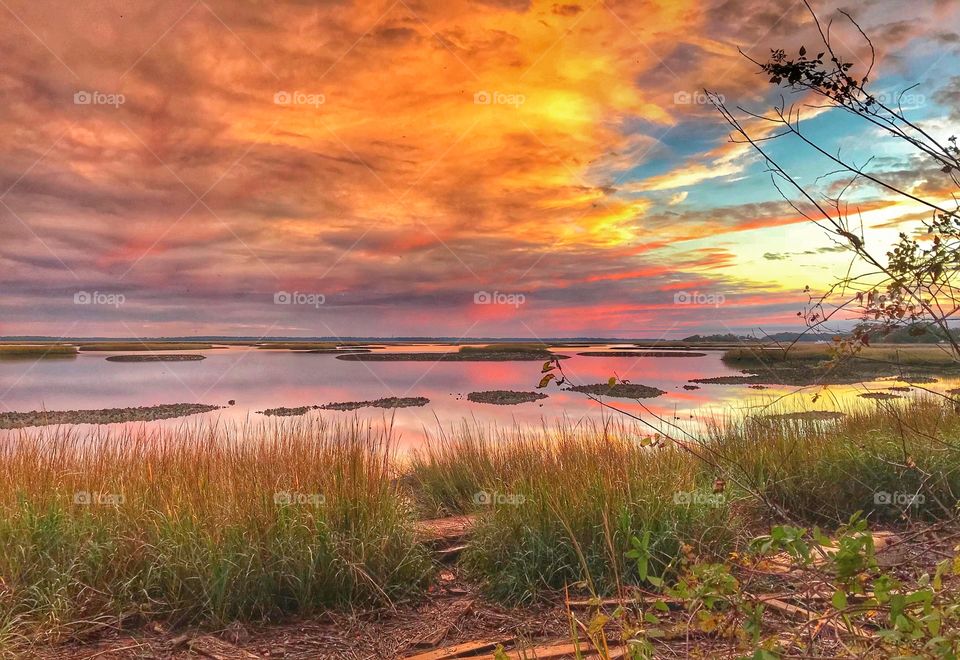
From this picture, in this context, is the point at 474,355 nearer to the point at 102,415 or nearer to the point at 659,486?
the point at 102,415

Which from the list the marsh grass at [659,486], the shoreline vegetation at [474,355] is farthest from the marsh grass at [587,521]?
the shoreline vegetation at [474,355]

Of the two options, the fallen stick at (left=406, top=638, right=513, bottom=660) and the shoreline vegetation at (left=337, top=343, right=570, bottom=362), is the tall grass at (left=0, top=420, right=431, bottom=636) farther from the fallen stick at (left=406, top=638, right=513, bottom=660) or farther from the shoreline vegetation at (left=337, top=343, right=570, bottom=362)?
the shoreline vegetation at (left=337, top=343, right=570, bottom=362)

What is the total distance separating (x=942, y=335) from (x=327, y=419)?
5.94 m

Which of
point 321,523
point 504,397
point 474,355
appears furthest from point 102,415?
point 474,355

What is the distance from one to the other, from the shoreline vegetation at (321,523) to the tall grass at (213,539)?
2 centimetres

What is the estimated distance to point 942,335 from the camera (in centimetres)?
339

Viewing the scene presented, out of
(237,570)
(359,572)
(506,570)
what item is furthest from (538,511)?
(237,570)

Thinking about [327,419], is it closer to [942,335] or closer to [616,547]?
[616,547]

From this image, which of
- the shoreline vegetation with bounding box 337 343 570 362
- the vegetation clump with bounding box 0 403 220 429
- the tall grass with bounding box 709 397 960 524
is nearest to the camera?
the tall grass with bounding box 709 397 960 524

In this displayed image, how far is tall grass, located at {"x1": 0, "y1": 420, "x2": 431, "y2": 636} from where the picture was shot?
4.98m

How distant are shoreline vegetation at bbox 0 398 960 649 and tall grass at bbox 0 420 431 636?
2 cm

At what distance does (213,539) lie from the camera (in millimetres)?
5266

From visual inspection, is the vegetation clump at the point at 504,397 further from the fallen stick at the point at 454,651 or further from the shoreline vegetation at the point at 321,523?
the fallen stick at the point at 454,651

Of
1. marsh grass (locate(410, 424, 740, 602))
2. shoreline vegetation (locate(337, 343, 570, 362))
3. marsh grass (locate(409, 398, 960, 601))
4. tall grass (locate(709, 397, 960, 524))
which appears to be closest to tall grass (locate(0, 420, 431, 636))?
marsh grass (locate(410, 424, 740, 602))
